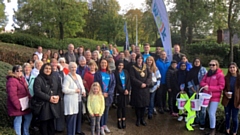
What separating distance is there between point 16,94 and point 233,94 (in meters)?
4.92

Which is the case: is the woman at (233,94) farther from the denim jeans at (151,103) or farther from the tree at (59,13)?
the tree at (59,13)

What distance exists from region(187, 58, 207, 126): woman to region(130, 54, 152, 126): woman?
112cm

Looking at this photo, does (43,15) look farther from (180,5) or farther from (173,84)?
(173,84)

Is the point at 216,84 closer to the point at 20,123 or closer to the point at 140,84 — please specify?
the point at 140,84

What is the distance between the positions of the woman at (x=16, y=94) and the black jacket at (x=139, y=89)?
8.58 feet

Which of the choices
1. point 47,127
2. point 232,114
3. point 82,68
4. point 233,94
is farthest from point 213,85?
point 47,127

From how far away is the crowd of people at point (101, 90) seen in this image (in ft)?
16.2

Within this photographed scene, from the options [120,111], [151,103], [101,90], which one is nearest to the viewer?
[101,90]

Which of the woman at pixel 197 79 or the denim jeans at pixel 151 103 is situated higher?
the woman at pixel 197 79

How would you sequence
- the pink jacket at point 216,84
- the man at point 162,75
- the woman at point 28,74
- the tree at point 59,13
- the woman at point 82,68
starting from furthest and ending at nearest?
the tree at point 59,13 → the man at point 162,75 → the woman at point 82,68 → the pink jacket at point 216,84 → the woman at point 28,74

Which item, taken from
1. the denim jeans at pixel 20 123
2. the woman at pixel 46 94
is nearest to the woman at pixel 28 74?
the woman at pixel 46 94

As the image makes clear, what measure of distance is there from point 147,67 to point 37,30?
24643mm

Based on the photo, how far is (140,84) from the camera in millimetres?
6152

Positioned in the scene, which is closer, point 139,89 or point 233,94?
point 233,94
